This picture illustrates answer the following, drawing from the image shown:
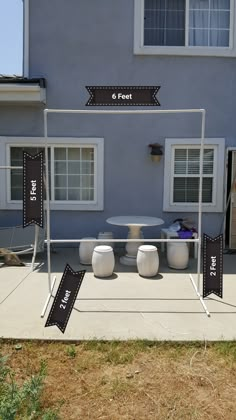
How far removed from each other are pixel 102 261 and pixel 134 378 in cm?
291

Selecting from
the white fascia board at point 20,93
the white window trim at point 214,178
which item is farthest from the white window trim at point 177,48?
the white fascia board at point 20,93

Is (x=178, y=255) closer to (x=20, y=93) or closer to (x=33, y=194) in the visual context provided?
(x=33, y=194)

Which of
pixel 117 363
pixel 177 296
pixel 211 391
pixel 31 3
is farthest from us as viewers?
pixel 31 3

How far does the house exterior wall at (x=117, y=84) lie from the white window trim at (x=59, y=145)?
0.13m

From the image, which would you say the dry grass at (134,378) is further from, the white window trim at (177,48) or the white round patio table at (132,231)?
the white window trim at (177,48)

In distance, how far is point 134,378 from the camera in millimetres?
3336

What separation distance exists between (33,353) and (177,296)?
7.87 ft

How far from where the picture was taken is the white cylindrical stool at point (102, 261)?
6.13 metres

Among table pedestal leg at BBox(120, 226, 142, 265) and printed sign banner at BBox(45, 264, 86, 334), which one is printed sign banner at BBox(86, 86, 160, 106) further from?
table pedestal leg at BBox(120, 226, 142, 265)

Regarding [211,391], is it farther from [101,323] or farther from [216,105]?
[216,105]

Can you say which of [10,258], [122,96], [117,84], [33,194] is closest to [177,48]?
[117,84]

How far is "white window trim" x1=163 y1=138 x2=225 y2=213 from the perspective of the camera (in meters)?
8.18

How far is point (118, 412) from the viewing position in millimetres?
2861

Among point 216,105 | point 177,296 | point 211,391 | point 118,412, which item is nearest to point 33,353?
point 118,412
